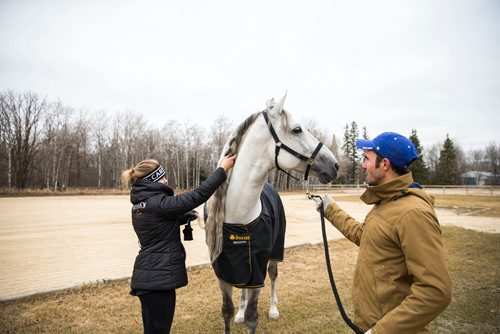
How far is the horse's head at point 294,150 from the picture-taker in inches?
108

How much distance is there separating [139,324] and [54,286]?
2198 mm

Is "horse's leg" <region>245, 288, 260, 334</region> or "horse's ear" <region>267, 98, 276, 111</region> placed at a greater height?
"horse's ear" <region>267, 98, 276, 111</region>

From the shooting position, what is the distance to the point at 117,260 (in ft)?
23.2

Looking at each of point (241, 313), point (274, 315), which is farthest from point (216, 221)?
point (274, 315)

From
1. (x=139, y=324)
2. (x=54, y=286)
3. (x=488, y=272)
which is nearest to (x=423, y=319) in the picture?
(x=139, y=324)

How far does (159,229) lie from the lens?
8.32ft

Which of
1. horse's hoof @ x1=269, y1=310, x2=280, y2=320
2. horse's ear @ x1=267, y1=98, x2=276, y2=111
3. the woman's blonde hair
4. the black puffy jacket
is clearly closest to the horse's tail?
the black puffy jacket

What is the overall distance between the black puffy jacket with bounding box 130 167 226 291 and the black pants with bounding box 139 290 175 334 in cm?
11

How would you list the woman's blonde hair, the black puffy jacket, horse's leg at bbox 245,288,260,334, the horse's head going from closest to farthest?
the black puffy jacket < the woman's blonde hair < the horse's head < horse's leg at bbox 245,288,260,334

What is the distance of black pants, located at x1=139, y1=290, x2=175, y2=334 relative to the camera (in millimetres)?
2471

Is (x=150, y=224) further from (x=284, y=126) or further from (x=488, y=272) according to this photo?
(x=488, y=272)

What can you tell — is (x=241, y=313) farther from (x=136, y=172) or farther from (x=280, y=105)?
(x=280, y=105)

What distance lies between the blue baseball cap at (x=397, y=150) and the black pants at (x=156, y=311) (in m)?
2.14

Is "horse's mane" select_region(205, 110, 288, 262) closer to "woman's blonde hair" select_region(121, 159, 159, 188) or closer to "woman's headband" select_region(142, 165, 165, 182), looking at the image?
"woman's headband" select_region(142, 165, 165, 182)
